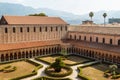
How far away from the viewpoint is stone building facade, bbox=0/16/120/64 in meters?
51.0

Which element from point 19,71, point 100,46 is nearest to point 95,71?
point 100,46

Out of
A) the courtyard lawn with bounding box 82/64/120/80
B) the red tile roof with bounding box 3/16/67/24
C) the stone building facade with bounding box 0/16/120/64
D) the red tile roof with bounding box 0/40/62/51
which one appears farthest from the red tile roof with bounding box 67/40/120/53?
the red tile roof with bounding box 3/16/67/24

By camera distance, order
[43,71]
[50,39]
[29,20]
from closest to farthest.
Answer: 1. [43,71]
2. [29,20]
3. [50,39]

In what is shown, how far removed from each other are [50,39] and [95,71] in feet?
90.9

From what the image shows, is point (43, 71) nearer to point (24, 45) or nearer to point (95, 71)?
point (95, 71)

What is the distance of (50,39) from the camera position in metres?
65.1

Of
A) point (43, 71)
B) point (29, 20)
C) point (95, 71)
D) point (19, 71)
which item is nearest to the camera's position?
point (19, 71)

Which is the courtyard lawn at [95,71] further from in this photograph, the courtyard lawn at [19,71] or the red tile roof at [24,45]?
the red tile roof at [24,45]

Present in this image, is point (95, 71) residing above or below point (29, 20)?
below

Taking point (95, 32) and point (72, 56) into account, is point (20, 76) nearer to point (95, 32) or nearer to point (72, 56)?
point (72, 56)

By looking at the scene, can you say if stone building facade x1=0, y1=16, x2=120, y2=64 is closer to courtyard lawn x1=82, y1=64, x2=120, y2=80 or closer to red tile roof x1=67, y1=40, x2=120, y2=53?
red tile roof x1=67, y1=40, x2=120, y2=53

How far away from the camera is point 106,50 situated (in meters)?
49.2

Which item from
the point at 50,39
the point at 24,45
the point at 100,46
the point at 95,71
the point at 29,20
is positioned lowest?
the point at 95,71

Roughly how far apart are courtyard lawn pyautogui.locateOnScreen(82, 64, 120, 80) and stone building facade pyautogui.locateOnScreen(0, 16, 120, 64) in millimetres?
4776
